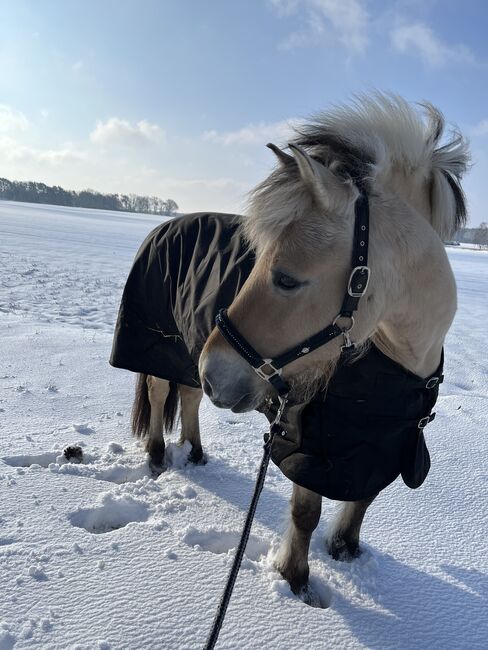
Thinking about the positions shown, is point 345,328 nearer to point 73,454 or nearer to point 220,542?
point 220,542

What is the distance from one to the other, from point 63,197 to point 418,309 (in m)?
89.9

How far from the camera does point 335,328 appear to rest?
147cm

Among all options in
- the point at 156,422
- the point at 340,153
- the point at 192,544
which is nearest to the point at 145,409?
the point at 156,422

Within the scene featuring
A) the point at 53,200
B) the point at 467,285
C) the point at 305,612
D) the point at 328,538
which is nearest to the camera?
the point at 305,612

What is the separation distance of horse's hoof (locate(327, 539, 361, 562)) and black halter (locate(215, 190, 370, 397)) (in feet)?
3.74

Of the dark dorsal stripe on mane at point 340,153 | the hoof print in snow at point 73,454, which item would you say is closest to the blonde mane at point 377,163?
the dark dorsal stripe on mane at point 340,153

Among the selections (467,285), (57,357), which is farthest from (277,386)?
(467,285)

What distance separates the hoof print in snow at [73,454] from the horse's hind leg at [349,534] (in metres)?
1.60

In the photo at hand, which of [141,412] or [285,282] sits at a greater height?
[285,282]

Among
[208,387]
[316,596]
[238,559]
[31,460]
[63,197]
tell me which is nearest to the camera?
[238,559]

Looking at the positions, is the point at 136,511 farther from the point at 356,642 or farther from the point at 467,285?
the point at 467,285

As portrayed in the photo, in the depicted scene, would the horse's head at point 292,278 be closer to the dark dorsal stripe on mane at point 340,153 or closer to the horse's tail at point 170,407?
the dark dorsal stripe on mane at point 340,153

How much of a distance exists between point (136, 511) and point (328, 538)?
3.34 feet

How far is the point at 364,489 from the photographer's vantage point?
183 centimetres
